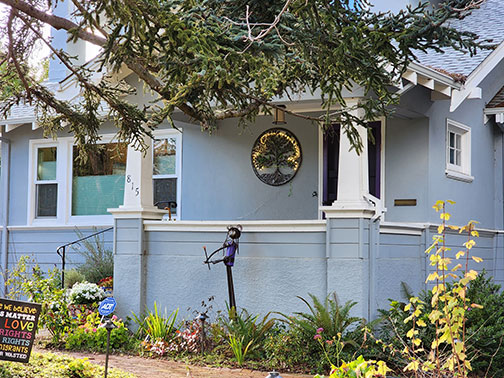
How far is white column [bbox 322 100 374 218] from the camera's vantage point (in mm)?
9711

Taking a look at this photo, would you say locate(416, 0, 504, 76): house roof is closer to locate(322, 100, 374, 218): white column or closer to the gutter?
locate(322, 100, 374, 218): white column

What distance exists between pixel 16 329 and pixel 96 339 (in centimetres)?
316

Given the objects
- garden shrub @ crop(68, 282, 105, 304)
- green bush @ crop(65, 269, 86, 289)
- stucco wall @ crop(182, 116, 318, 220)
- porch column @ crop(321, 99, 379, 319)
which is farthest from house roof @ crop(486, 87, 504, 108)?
green bush @ crop(65, 269, 86, 289)


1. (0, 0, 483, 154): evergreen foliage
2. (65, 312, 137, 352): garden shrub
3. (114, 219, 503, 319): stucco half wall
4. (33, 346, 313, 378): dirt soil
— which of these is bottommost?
(33, 346, 313, 378): dirt soil

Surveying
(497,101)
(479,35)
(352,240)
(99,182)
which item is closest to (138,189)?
(99,182)

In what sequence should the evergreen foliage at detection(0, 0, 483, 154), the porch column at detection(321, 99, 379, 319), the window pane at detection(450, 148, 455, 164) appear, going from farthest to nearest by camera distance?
the window pane at detection(450, 148, 455, 164) < the porch column at detection(321, 99, 379, 319) < the evergreen foliage at detection(0, 0, 483, 154)

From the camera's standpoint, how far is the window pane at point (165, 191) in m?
13.6

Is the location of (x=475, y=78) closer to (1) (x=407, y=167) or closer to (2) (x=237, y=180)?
(1) (x=407, y=167)

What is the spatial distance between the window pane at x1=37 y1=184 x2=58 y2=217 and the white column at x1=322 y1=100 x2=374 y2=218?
22.6ft

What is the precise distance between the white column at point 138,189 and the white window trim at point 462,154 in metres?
4.70

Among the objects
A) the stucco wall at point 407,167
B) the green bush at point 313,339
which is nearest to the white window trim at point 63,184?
the stucco wall at point 407,167

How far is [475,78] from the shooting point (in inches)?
434

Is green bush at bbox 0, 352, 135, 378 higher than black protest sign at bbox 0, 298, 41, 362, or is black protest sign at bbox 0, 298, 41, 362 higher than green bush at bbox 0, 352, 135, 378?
black protest sign at bbox 0, 298, 41, 362

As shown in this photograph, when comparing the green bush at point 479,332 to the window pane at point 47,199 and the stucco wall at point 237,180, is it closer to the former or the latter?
the stucco wall at point 237,180
